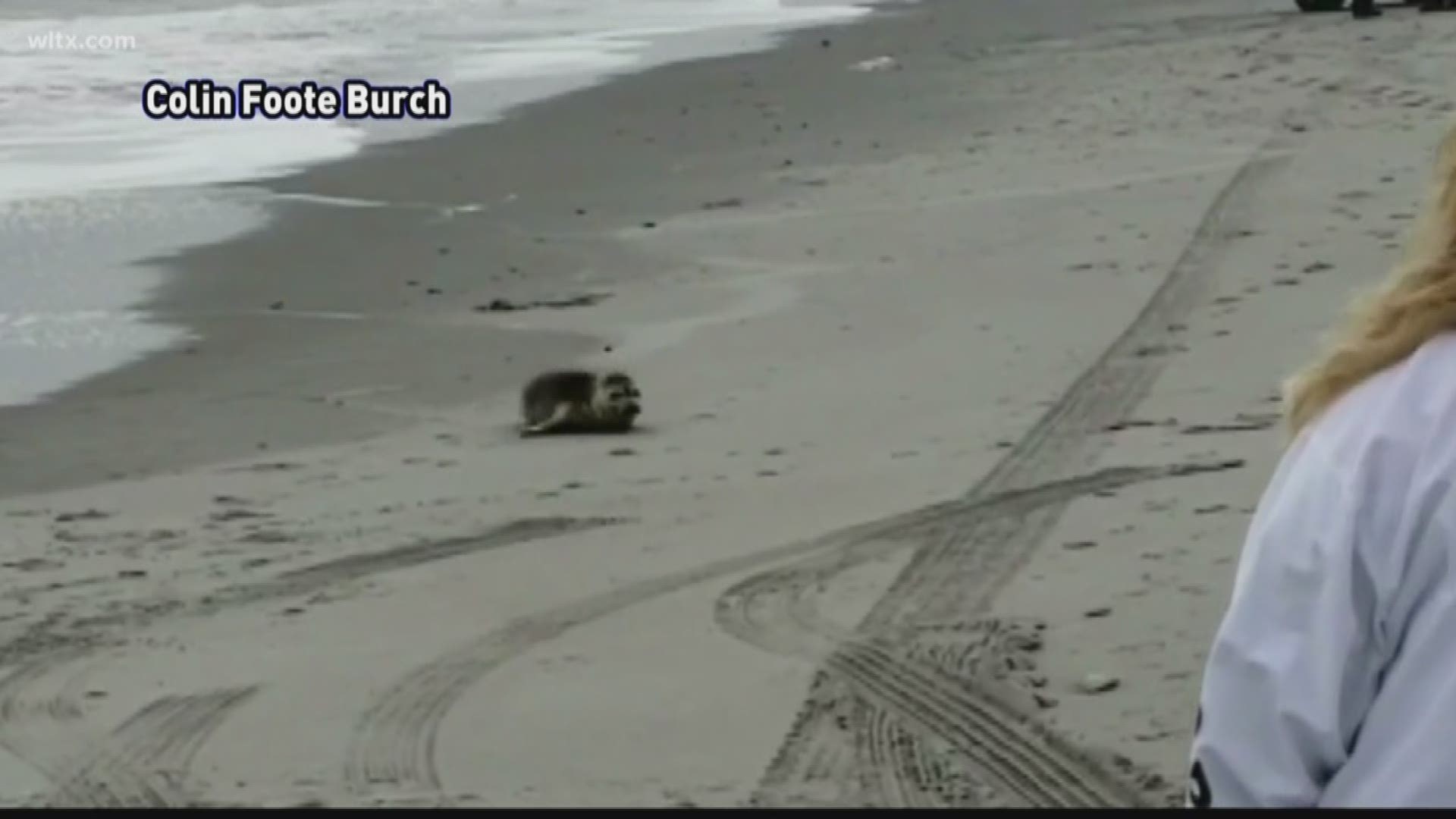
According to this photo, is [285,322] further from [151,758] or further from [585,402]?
[151,758]

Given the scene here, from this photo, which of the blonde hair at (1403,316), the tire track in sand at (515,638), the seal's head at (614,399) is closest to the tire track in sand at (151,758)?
the tire track in sand at (515,638)

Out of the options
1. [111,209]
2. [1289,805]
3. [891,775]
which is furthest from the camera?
[111,209]

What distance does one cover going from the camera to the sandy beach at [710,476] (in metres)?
5.59

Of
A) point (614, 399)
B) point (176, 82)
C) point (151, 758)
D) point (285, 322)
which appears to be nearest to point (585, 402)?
point (614, 399)

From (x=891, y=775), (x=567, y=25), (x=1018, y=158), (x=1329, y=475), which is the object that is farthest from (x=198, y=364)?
(x=567, y=25)

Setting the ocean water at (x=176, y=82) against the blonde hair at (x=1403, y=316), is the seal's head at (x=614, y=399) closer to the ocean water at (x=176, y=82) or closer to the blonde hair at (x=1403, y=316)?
the ocean water at (x=176, y=82)

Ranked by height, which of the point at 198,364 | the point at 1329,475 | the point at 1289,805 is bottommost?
the point at 198,364

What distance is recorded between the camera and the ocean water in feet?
44.7

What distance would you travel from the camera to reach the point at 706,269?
43.1 feet

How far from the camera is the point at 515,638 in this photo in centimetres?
654

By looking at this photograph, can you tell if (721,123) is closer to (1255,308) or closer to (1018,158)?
(1018,158)

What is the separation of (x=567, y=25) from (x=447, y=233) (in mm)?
17269

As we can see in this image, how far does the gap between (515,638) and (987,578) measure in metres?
1.18

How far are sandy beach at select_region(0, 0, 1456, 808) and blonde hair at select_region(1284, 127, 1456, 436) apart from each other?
9.89 feet
